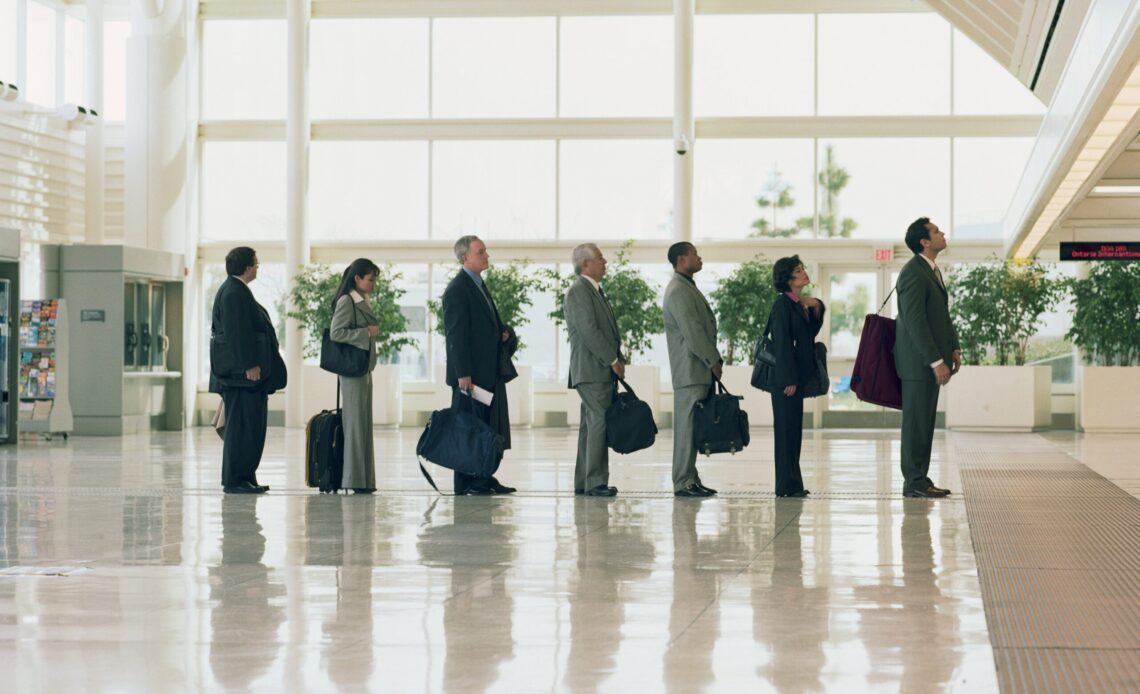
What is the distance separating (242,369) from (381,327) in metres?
11.1

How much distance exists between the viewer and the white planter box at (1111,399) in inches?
725

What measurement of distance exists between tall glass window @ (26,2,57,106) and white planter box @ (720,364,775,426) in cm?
996

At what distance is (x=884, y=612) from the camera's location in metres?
4.61

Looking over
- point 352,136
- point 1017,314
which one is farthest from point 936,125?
point 352,136

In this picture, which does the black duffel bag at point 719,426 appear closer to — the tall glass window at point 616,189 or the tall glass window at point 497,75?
the tall glass window at point 616,189

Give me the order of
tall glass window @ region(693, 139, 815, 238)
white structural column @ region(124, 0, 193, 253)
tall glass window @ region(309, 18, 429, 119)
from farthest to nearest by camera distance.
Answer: tall glass window @ region(309, 18, 429, 119), tall glass window @ region(693, 139, 815, 238), white structural column @ region(124, 0, 193, 253)

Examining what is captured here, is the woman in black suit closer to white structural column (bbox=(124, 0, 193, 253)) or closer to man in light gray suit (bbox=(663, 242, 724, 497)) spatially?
man in light gray suit (bbox=(663, 242, 724, 497))

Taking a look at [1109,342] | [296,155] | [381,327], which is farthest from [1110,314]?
[296,155]

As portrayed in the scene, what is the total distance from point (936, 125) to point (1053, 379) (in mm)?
3904

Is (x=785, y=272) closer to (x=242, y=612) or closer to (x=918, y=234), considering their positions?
(x=918, y=234)

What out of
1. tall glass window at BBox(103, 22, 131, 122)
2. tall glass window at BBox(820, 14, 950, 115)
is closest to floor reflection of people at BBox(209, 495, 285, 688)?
tall glass window at BBox(820, 14, 950, 115)

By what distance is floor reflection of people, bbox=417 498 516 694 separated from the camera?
12.3 ft

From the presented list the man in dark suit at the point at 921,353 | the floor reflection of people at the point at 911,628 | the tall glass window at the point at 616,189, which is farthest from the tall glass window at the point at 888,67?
the floor reflection of people at the point at 911,628

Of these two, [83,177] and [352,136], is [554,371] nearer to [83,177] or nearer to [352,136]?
[352,136]
